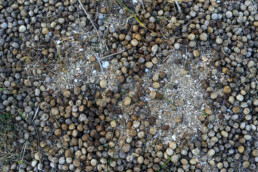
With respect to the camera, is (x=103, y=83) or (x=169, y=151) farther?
(x=103, y=83)

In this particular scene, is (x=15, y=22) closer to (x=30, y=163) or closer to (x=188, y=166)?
(x=30, y=163)

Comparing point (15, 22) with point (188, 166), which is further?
point (15, 22)

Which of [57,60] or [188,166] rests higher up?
[57,60]

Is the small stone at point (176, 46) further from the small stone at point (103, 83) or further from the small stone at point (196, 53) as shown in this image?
the small stone at point (103, 83)

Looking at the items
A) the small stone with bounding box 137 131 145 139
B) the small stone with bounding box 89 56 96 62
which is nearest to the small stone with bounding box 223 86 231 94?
the small stone with bounding box 137 131 145 139

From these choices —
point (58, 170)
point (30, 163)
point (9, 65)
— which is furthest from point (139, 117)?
point (9, 65)

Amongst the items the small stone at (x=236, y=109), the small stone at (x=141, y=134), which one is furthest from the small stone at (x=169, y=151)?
the small stone at (x=236, y=109)

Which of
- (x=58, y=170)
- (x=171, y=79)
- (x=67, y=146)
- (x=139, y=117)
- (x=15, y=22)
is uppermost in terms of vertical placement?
(x=15, y=22)

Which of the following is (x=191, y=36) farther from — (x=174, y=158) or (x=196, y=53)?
(x=174, y=158)

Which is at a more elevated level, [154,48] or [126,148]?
[154,48]

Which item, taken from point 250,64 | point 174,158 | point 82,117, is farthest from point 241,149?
point 82,117

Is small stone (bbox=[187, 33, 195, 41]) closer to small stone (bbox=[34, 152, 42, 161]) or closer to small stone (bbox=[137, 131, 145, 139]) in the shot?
small stone (bbox=[137, 131, 145, 139])
